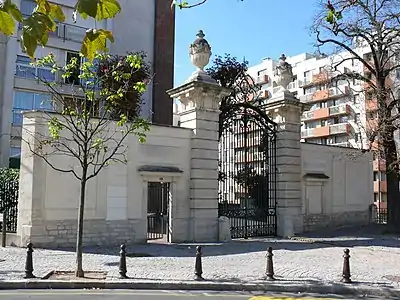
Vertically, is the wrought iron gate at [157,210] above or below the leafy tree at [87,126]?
below

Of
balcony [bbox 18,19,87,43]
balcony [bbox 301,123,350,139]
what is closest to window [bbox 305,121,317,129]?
balcony [bbox 301,123,350,139]

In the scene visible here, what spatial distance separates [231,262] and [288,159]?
8.86 m

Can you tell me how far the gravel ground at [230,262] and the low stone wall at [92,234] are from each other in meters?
0.46

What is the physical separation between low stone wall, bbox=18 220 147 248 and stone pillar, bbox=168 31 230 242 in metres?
2.23

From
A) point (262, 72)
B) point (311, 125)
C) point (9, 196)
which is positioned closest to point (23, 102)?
point (9, 196)

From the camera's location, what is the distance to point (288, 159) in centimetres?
2130

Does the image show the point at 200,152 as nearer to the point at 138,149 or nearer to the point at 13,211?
the point at 138,149

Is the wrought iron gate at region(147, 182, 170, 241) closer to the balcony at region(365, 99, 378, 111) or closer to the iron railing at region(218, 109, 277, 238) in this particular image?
the iron railing at region(218, 109, 277, 238)

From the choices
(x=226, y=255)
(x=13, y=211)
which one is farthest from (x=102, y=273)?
(x=13, y=211)

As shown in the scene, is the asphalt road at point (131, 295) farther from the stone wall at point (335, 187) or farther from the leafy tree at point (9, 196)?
the stone wall at point (335, 187)

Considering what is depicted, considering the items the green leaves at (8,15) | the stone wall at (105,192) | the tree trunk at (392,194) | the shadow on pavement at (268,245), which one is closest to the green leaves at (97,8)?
the green leaves at (8,15)

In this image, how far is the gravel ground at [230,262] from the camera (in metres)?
11.3

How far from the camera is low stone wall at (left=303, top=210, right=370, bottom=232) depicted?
22.5m

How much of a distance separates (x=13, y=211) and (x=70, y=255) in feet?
12.5
